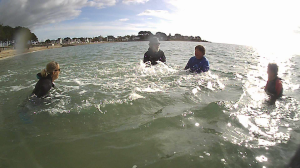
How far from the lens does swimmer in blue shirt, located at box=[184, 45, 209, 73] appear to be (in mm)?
7852

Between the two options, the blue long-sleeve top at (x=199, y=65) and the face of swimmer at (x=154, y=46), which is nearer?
the blue long-sleeve top at (x=199, y=65)

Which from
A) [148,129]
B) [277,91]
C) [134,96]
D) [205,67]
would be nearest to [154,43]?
[205,67]

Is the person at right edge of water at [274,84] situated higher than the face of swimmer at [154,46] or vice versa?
the face of swimmer at [154,46]

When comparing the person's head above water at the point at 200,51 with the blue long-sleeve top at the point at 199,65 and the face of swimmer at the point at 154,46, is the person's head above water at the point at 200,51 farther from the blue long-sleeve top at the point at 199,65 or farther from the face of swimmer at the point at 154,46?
the face of swimmer at the point at 154,46

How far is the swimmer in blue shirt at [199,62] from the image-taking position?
7852 millimetres

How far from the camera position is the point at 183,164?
2488mm

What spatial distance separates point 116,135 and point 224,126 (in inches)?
89.5

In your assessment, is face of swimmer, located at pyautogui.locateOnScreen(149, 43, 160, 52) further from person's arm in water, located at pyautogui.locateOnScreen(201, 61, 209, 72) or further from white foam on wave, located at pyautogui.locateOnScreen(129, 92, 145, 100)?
white foam on wave, located at pyautogui.locateOnScreen(129, 92, 145, 100)

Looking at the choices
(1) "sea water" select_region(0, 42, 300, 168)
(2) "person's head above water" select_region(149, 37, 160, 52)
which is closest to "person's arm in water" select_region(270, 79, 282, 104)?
(1) "sea water" select_region(0, 42, 300, 168)

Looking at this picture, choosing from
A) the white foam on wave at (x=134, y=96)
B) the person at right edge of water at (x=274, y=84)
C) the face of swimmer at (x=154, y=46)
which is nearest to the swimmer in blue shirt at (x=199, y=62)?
the face of swimmer at (x=154, y=46)

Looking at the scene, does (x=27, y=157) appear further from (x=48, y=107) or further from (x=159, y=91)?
(x=159, y=91)

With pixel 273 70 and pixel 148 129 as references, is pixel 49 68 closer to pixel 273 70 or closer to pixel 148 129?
pixel 148 129

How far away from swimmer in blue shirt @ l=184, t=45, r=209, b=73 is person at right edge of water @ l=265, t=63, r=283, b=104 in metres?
3.06

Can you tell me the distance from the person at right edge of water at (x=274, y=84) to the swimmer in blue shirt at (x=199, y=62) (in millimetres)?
3064
